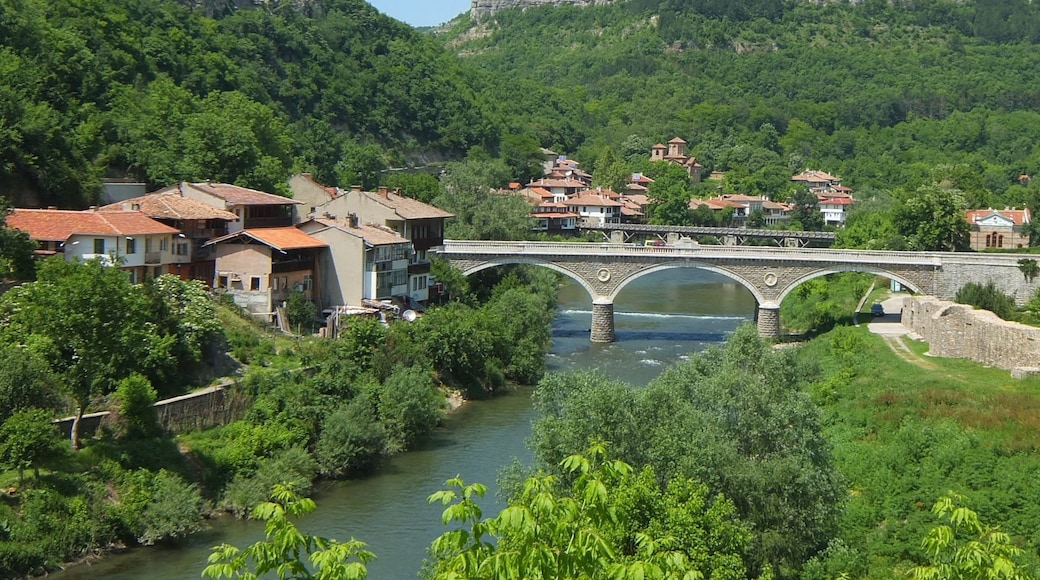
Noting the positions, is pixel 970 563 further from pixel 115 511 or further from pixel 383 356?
pixel 383 356

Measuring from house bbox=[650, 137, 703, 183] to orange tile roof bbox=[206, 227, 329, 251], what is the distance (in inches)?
3252

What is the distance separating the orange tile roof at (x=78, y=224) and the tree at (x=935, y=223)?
42.8m

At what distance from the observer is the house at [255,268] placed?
138ft

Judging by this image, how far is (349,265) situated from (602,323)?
15.9 meters

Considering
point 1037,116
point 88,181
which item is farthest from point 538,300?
point 1037,116

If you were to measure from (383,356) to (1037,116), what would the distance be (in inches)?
5296

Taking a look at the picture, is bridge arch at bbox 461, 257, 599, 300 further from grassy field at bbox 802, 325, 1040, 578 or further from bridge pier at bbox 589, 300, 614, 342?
grassy field at bbox 802, 325, 1040, 578

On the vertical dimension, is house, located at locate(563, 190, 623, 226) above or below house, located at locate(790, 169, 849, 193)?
below

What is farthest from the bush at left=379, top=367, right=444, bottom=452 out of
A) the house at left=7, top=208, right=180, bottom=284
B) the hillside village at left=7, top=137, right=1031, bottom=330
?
the house at left=7, top=208, right=180, bottom=284

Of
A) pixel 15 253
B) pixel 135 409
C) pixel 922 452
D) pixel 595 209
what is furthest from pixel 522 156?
pixel 922 452

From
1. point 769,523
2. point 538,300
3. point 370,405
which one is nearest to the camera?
point 769,523

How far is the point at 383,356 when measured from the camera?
39.2m

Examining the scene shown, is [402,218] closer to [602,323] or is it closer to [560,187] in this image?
[602,323]

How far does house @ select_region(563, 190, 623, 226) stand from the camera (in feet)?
307
